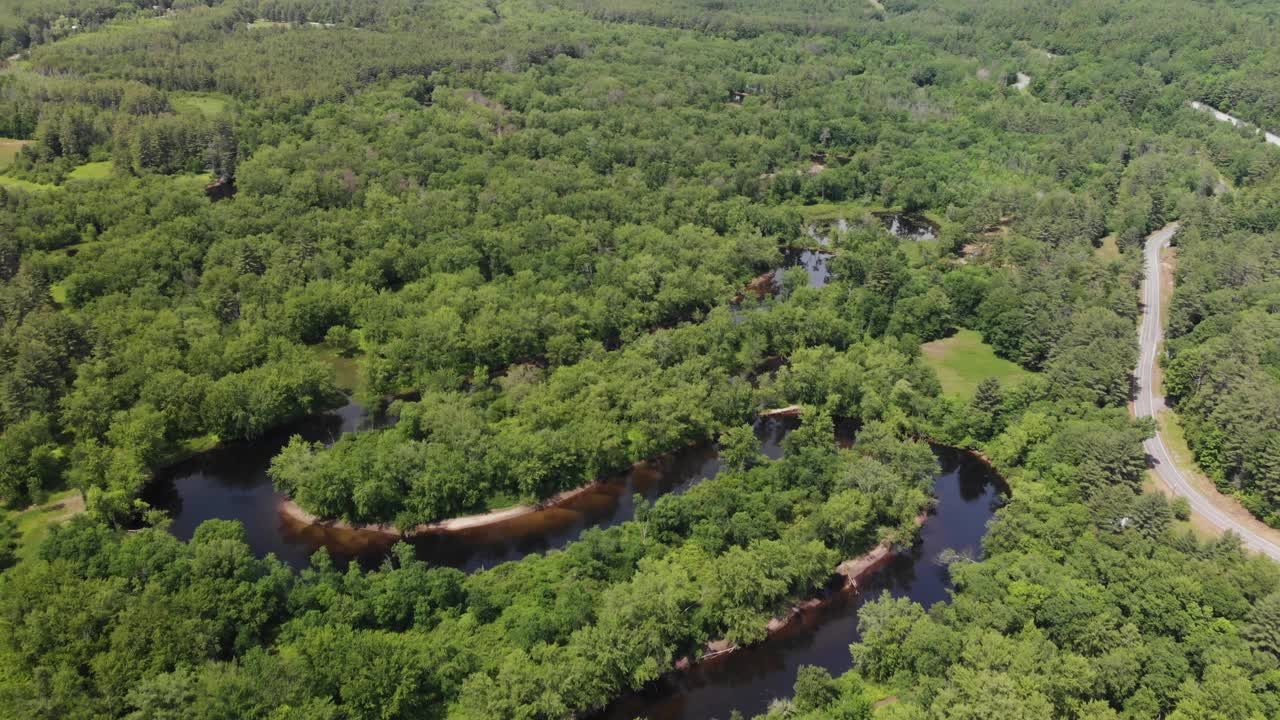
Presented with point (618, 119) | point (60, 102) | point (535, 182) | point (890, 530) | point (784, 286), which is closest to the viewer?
point (890, 530)

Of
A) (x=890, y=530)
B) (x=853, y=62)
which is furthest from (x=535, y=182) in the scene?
(x=853, y=62)

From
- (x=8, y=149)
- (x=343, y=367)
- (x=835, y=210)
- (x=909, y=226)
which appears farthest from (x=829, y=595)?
(x=8, y=149)

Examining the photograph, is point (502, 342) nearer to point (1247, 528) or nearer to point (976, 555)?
point (976, 555)

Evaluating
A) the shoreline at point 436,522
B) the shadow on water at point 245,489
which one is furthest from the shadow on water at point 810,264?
the shadow on water at point 245,489

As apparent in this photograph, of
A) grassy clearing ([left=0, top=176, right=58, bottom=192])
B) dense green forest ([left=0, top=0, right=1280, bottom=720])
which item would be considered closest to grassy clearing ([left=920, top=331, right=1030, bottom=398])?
dense green forest ([left=0, top=0, right=1280, bottom=720])

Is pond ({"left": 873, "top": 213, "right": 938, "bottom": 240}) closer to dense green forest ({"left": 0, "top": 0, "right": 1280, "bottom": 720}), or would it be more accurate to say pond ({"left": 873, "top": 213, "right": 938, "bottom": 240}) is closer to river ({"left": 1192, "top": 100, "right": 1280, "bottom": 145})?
dense green forest ({"left": 0, "top": 0, "right": 1280, "bottom": 720})

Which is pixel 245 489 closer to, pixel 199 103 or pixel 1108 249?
pixel 199 103
